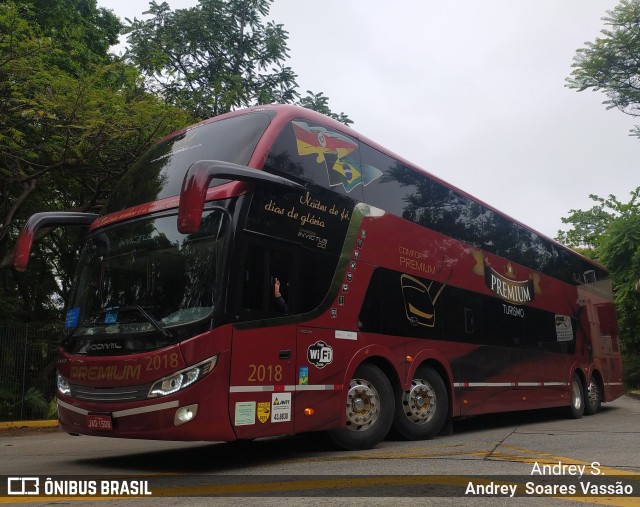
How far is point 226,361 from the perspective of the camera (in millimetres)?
6273

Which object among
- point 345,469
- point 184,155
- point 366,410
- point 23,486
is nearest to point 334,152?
point 184,155

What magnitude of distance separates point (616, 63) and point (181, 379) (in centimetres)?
2107

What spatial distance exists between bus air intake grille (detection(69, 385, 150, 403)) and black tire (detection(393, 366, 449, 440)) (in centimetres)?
387

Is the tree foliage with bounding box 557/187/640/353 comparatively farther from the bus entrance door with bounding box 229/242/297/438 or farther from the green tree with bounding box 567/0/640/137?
the bus entrance door with bounding box 229/242/297/438

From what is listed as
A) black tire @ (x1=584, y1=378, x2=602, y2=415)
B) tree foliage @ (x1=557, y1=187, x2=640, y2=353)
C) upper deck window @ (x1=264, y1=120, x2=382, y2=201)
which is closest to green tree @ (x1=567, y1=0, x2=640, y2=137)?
tree foliage @ (x1=557, y1=187, x2=640, y2=353)

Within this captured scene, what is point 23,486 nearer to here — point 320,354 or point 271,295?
point 271,295

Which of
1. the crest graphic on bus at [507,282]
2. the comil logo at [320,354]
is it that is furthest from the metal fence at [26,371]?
the crest graphic on bus at [507,282]

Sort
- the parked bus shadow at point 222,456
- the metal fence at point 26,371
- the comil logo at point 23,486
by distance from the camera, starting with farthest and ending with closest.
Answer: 1. the metal fence at point 26,371
2. the parked bus shadow at point 222,456
3. the comil logo at point 23,486

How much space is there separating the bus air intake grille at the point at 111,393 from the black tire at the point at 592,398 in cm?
1233

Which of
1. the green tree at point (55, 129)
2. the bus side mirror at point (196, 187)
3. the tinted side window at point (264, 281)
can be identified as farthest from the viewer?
the green tree at point (55, 129)

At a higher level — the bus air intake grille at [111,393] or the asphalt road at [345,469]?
the bus air intake grille at [111,393]

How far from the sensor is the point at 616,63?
22.0 meters

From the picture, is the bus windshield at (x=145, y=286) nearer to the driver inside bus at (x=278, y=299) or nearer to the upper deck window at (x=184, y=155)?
the upper deck window at (x=184, y=155)

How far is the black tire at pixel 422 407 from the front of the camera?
888 centimetres
